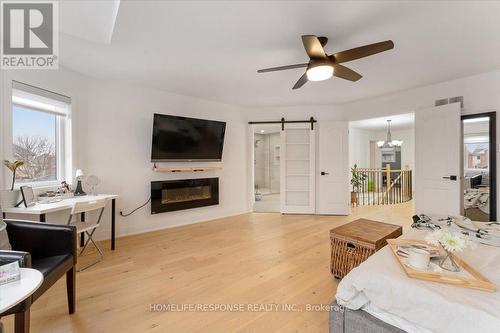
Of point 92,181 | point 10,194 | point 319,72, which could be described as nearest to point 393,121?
point 319,72

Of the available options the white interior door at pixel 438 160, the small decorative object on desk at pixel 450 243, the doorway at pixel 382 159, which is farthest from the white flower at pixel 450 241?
the doorway at pixel 382 159

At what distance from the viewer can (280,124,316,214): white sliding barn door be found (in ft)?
17.1

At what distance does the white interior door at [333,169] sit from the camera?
5.02 meters

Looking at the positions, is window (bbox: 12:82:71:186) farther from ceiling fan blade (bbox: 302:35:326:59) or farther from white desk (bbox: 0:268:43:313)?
ceiling fan blade (bbox: 302:35:326:59)

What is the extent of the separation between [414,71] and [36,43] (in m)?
4.56

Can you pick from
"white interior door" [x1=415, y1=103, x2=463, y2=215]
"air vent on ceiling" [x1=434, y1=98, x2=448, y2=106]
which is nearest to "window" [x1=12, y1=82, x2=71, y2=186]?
"white interior door" [x1=415, y1=103, x2=463, y2=215]

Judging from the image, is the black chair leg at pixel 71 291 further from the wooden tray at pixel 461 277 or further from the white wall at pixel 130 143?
the wooden tray at pixel 461 277

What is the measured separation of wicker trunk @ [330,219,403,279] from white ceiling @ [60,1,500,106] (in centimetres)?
190

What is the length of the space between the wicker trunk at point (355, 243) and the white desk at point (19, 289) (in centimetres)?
220

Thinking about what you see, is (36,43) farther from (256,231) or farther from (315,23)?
(256,231)

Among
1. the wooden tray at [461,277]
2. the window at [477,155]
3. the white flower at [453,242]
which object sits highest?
the window at [477,155]

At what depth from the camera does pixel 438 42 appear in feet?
A: 8.02

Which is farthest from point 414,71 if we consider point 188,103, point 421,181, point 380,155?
point 380,155

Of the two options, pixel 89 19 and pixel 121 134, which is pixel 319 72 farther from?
pixel 121 134
